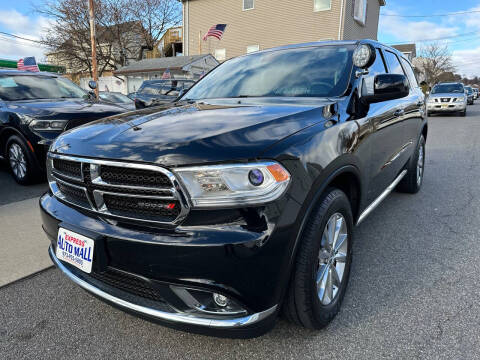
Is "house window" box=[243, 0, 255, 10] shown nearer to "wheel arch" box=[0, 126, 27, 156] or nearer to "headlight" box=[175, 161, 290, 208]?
"wheel arch" box=[0, 126, 27, 156]

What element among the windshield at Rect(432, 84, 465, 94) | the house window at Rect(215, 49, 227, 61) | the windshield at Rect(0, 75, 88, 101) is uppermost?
the house window at Rect(215, 49, 227, 61)

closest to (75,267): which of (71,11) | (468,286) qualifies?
(468,286)

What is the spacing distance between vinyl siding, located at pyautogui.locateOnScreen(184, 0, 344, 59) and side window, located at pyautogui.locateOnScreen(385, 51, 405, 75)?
16690 millimetres

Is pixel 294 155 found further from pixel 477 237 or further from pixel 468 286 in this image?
pixel 477 237

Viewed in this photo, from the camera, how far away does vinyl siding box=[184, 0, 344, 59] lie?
1936 cm

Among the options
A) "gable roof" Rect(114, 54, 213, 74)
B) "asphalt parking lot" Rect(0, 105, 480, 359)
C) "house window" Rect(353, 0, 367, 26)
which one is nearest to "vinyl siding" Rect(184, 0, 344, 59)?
"gable roof" Rect(114, 54, 213, 74)

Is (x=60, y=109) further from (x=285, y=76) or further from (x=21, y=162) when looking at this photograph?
(x=285, y=76)

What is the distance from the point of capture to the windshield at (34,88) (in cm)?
530

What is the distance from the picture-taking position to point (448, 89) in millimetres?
16875

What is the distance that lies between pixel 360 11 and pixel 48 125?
20.9 metres

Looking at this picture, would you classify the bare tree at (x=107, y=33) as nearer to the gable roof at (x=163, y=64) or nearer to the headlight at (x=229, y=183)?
the gable roof at (x=163, y=64)

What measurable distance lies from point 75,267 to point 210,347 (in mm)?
846

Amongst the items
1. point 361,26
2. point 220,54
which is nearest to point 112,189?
point 361,26

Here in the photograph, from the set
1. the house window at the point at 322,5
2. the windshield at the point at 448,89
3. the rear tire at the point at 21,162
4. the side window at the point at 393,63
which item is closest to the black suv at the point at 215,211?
the side window at the point at 393,63
